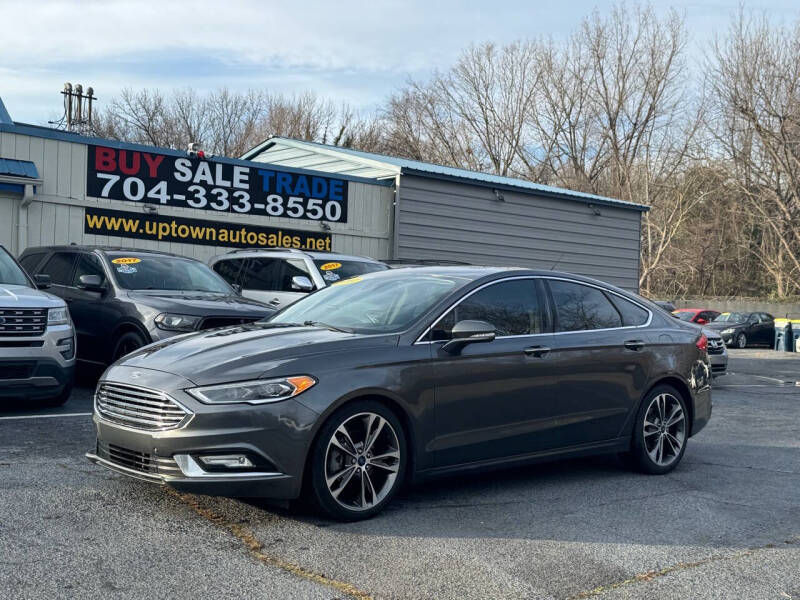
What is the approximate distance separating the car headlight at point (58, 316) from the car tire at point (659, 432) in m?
5.22

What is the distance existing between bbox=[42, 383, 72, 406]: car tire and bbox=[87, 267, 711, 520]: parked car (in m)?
3.14

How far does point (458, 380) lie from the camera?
18.5 feet

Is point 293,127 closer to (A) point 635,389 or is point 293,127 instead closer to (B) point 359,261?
(B) point 359,261

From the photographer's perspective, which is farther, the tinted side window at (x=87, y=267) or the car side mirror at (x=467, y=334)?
the tinted side window at (x=87, y=267)

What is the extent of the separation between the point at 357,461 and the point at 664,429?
293 cm

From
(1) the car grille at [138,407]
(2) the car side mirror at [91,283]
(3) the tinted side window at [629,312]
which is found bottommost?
(1) the car grille at [138,407]

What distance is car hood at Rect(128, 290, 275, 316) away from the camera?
9.53 m

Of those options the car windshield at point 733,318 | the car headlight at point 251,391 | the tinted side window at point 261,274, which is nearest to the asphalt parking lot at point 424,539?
the car headlight at point 251,391

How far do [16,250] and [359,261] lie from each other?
536cm

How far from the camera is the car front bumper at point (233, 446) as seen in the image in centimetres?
479

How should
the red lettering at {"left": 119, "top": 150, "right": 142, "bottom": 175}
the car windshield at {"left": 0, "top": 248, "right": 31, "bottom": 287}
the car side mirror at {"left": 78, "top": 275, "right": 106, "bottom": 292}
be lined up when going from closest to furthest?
the car windshield at {"left": 0, "top": 248, "right": 31, "bottom": 287}
the car side mirror at {"left": 78, "top": 275, "right": 106, "bottom": 292}
the red lettering at {"left": 119, "top": 150, "right": 142, "bottom": 175}

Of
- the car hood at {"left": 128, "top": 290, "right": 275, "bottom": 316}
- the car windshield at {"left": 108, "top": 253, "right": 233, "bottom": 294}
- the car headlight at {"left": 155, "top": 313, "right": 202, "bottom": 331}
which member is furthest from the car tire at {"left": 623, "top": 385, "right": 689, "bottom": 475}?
the car windshield at {"left": 108, "top": 253, "right": 233, "bottom": 294}

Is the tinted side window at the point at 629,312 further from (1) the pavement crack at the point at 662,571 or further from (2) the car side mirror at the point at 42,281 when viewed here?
(2) the car side mirror at the point at 42,281

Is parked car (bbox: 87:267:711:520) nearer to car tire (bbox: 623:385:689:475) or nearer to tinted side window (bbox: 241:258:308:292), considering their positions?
car tire (bbox: 623:385:689:475)
